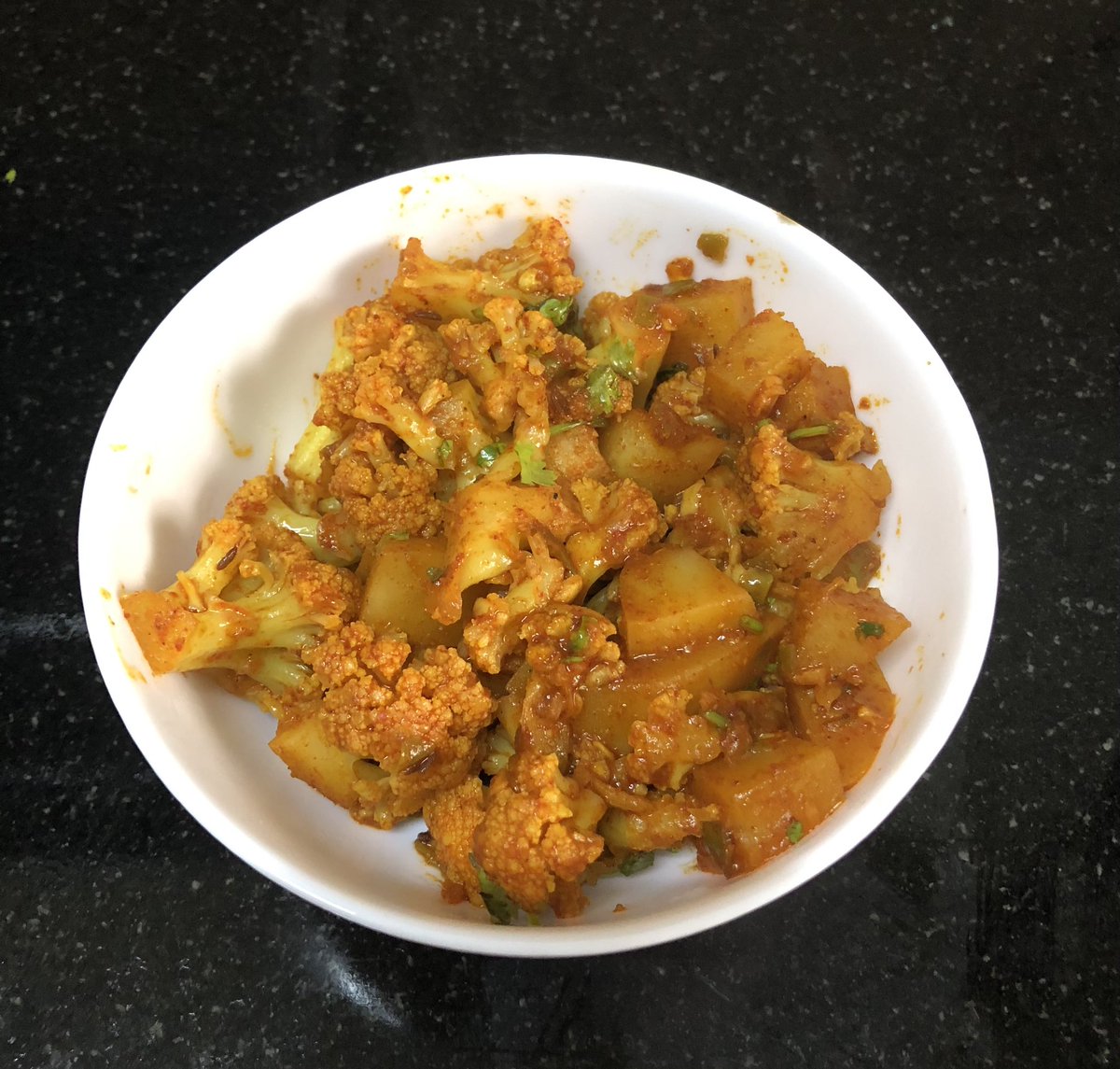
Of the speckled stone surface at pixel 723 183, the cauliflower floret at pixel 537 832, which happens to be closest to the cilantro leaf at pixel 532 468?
the cauliflower floret at pixel 537 832

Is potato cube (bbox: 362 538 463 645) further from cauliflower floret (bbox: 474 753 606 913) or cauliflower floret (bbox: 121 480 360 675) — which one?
cauliflower floret (bbox: 474 753 606 913)

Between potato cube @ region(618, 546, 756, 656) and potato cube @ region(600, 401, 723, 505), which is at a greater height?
potato cube @ region(600, 401, 723, 505)

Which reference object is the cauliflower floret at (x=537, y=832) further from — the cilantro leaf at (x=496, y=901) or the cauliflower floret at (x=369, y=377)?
the cauliflower floret at (x=369, y=377)

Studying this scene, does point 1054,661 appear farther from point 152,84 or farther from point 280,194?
point 152,84

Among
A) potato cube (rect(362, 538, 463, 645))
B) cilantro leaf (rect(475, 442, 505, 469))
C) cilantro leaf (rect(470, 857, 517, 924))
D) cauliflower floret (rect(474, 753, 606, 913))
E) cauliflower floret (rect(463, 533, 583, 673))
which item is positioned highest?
cilantro leaf (rect(475, 442, 505, 469))

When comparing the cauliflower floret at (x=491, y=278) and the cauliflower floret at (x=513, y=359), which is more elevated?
the cauliflower floret at (x=491, y=278)

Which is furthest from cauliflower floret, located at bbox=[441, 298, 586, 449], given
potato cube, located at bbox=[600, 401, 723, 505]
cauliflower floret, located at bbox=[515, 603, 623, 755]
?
cauliflower floret, located at bbox=[515, 603, 623, 755]
